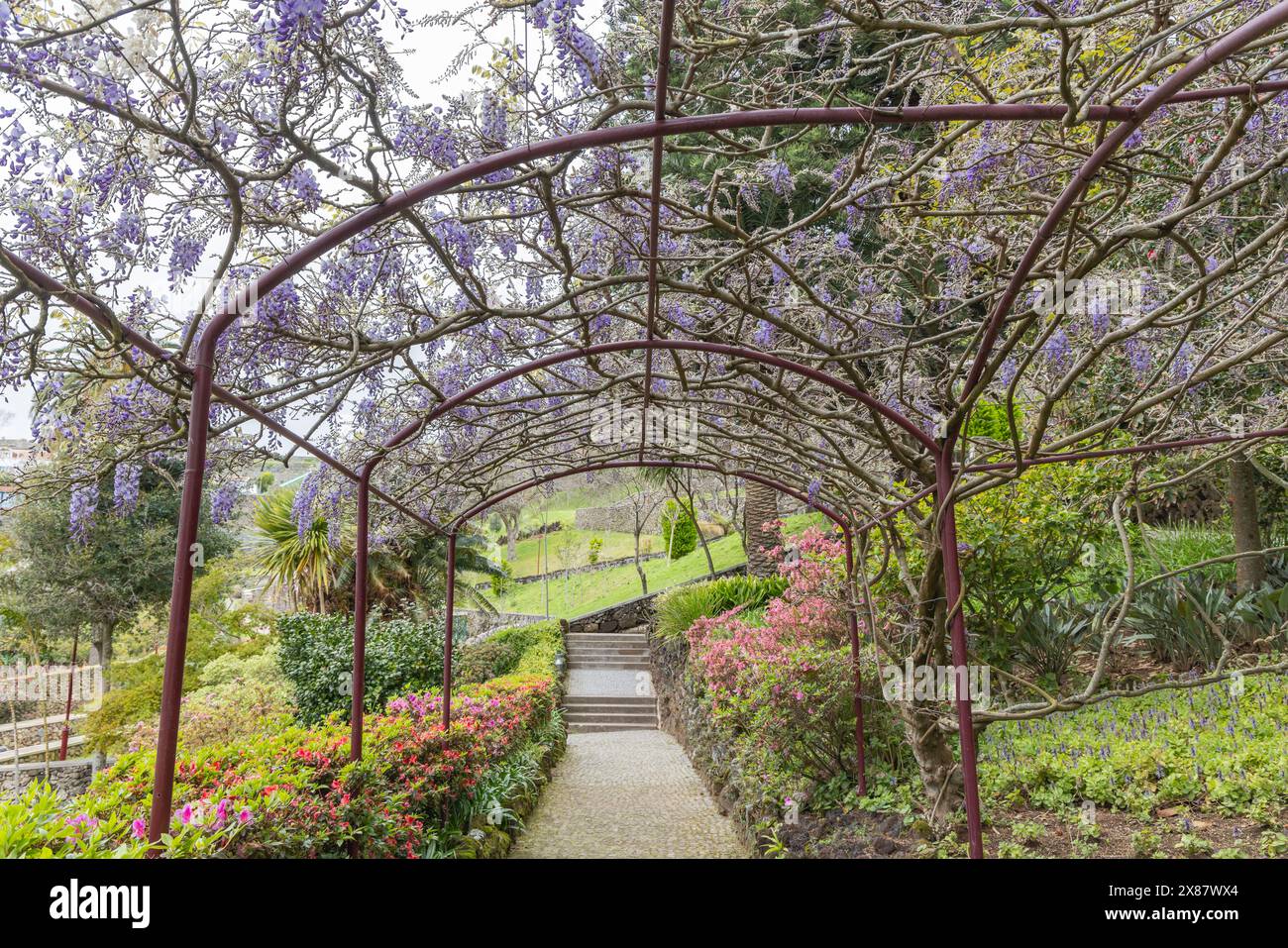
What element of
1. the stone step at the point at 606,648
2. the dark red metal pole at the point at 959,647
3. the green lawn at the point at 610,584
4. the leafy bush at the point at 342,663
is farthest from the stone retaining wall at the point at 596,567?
the dark red metal pole at the point at 959,647

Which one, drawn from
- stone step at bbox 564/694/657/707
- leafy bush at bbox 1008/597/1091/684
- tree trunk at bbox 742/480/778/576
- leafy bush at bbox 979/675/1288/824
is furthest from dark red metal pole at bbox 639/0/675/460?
stone step at bbox 564/694/657/707

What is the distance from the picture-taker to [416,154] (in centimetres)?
302

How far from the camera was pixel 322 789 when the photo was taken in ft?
12.2

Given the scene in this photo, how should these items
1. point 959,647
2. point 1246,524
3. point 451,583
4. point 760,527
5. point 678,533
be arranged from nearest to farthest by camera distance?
point 959,647 < point 451,583 < point 1246,524 < point 760,527 < point 678,533

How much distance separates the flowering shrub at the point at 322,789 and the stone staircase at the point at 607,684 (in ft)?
19.1

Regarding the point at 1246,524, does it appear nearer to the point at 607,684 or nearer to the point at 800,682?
the point at 800,682

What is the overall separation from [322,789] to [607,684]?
10.0 meters

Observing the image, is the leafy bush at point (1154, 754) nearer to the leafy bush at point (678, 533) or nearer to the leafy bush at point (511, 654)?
the leafy bush at point (511, 654)

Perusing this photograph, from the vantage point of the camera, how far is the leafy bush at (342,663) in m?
9.34

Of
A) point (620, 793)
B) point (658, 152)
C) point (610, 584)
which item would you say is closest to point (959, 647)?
point (658, 152)

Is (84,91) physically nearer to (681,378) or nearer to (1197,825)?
(681,378)

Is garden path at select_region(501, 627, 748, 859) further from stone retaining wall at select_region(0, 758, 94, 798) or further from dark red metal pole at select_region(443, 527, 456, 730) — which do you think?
stone retaining wall at select_region(0, 758, 94, 798)
